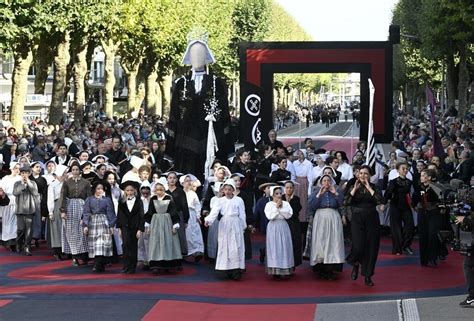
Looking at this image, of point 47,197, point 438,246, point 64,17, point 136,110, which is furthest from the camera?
point 136,110

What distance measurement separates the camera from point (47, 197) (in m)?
19.6

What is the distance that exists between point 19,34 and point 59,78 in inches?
450

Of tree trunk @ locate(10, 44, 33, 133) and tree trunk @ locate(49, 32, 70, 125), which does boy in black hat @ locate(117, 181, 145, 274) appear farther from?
tree trunk @ locate(49, 32, 70, 125)

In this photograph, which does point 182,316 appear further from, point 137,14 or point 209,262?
point 137,14

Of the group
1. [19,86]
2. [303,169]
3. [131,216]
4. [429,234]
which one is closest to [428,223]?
[429,234]

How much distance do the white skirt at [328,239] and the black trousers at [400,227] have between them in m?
2.59

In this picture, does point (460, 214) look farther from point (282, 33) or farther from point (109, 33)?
point (282, 33)

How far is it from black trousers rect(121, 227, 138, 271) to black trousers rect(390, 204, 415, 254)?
14.9 ft

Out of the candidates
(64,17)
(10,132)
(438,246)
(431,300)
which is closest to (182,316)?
(431,300)

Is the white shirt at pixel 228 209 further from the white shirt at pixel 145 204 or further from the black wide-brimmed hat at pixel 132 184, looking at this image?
the black wide-brimmed hat at pixel 132 184

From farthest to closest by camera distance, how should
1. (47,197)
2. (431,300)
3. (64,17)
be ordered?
1. (64,17)
2. (47,197)
3. (431,300)

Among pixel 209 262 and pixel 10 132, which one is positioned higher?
pixel 10 132

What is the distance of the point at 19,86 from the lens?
41.5 metres

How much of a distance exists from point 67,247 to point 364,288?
5.33 meters
